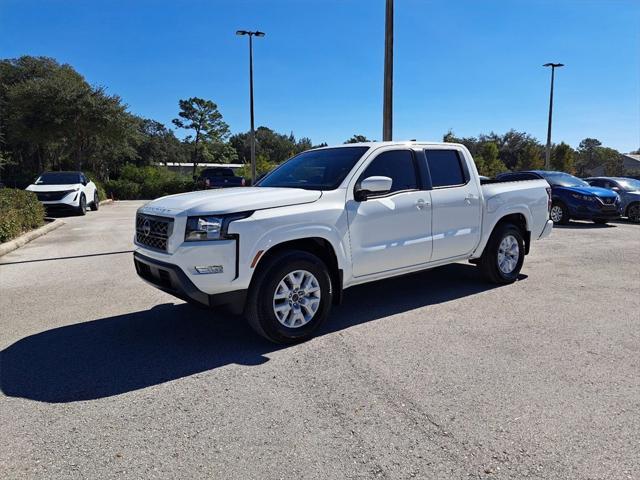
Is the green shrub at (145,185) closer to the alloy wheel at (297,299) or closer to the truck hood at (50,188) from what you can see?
the truck hood at (50,188)

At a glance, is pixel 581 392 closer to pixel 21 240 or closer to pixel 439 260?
pixel 439 260

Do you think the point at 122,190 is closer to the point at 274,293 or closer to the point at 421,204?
the point at 421,204

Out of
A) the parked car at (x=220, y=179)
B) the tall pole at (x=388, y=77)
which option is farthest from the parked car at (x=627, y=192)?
the parked car at (x=220, y=179)

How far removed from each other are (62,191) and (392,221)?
14476 mm

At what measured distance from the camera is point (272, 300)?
14.0 ft

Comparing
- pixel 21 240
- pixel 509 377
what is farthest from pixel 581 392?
pixel 21 240

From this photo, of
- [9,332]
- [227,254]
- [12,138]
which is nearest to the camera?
[227,254]

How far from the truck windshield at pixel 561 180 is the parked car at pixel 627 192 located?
6.55 ft

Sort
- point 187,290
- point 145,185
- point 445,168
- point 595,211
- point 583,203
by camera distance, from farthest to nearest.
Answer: point 145,185 → point 583,203 → point 595,211 → point 445,168 → point 187,290

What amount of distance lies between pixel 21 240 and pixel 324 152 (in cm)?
783

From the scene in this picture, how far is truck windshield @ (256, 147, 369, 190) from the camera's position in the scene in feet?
16.6

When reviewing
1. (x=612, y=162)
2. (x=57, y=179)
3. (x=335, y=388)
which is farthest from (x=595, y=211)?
(x=612, y=162)

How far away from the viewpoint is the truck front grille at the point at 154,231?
431 centimetres

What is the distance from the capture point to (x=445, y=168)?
5984mm
